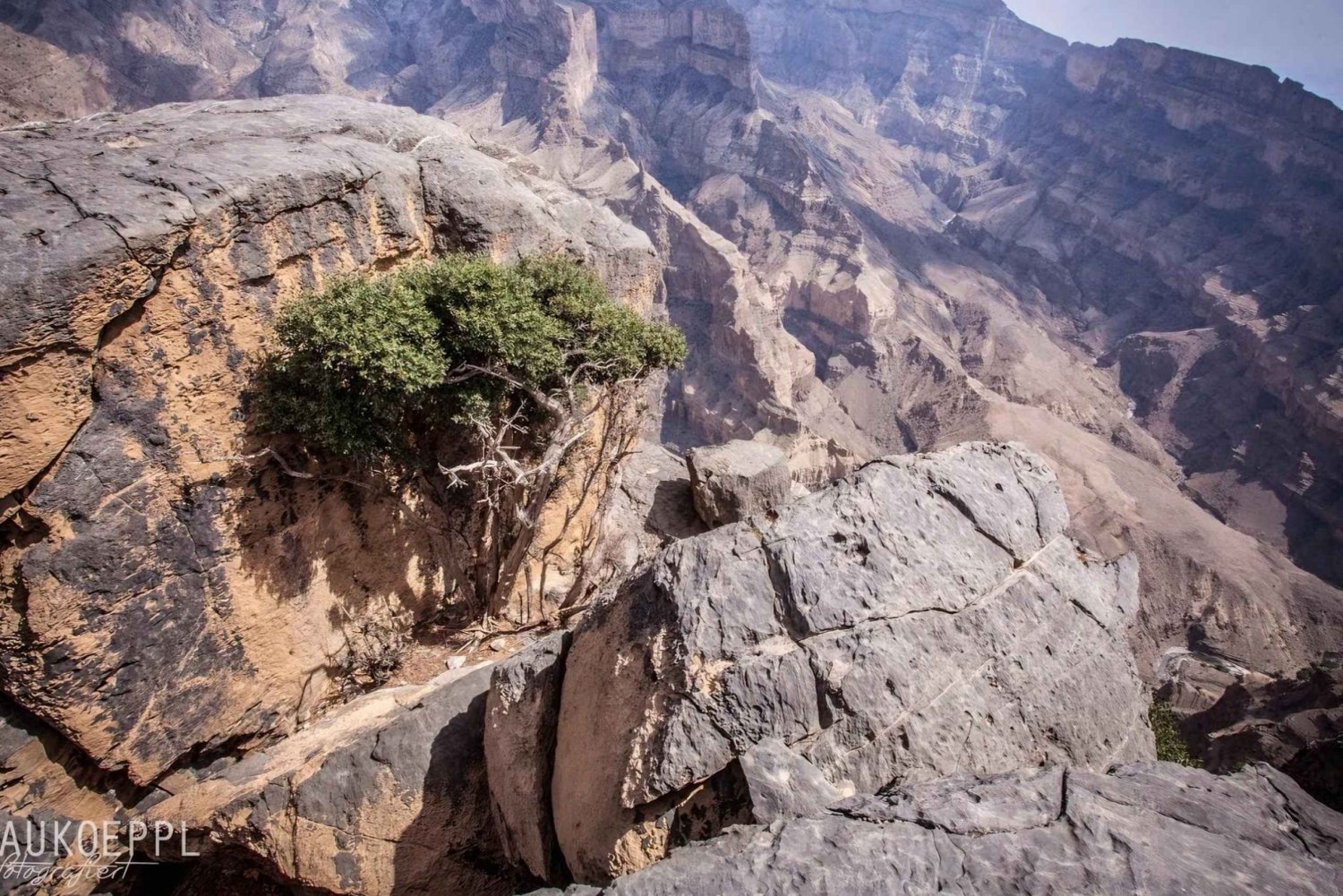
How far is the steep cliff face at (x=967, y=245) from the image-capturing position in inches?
2157

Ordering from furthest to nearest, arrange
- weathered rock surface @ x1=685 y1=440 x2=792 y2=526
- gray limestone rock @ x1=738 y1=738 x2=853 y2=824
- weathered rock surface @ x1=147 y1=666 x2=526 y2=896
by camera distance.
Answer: weathered rock surface @ x1=685 y1=440 x2=792 y2=526
weathered rock surface @ x1=147 y1=666 x2=526 y2=896
gray limestone rock @ x1=738 y1=738 x2=853 y2=824

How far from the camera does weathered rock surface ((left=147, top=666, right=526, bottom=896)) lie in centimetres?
742

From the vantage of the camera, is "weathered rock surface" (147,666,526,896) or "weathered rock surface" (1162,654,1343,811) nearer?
"weathered rock surface" (147,666,526,896)

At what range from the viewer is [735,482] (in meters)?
13.2

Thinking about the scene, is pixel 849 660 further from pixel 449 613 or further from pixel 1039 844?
pixel 449 613

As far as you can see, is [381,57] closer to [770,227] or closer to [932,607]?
[770,227]

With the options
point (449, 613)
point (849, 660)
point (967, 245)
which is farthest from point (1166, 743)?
point (967, 245)

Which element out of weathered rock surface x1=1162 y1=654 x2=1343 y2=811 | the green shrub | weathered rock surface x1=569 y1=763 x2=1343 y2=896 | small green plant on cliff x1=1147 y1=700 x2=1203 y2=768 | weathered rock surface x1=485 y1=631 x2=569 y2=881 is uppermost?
weathered rock surface x1=569 y1=763 x2=1343 y2=896

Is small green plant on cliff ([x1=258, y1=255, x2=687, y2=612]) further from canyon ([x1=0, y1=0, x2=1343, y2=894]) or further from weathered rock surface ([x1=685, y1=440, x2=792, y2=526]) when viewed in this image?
weathered rock surface ([x1=685, y1=440, x2=792, y2=526])

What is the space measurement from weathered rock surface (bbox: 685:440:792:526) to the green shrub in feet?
12.7

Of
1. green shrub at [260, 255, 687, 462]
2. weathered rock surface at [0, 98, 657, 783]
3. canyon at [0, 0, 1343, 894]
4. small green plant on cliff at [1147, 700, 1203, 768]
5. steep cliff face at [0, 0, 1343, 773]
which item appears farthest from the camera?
steep cliff face at [0, 0, 1343, 773]

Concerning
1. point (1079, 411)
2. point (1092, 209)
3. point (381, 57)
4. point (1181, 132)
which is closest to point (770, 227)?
point (1079, 411)

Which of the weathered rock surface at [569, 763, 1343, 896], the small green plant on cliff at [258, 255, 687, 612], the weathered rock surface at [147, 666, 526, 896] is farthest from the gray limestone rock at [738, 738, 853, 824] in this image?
the small green plant on cliff at [258, 255, 687, 612]

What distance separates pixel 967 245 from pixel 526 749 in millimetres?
115015
